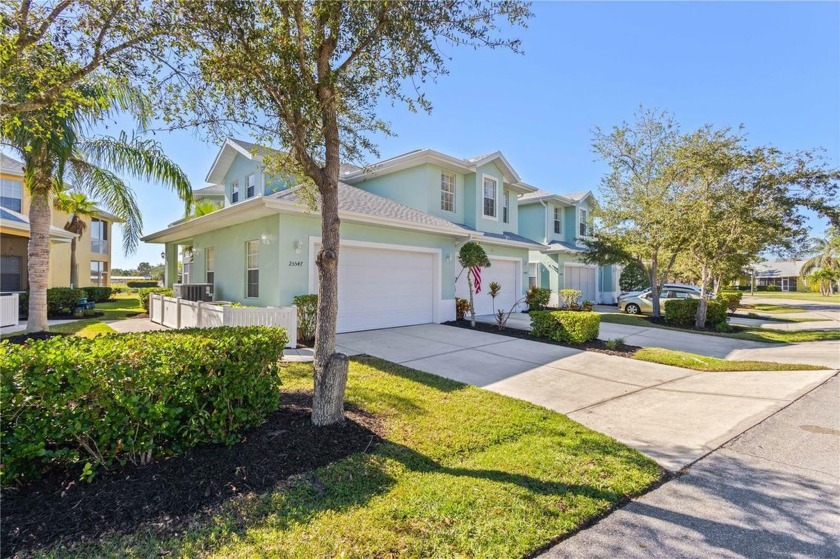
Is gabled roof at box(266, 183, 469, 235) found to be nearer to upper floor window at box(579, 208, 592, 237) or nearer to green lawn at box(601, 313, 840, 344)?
green lawn at box(601, 313, 840, 344)

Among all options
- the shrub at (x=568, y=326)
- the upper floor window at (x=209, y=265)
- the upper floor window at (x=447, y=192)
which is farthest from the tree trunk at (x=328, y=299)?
the upper floor window at (x=447, y=192)

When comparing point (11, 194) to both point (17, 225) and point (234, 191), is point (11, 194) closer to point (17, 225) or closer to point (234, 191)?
point (17, 225)

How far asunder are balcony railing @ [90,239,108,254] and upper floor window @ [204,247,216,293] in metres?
20.4

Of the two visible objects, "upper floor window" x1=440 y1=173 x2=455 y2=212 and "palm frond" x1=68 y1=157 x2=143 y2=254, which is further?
"upper floor window" x1=440 y1=173 x2=455 y2=212

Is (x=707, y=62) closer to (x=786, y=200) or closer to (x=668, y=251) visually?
(x=786, y=200)

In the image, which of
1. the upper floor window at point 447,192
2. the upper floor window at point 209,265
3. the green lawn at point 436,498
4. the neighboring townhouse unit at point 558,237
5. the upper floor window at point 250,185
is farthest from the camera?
the neighboring townhouse unit at point 558,237

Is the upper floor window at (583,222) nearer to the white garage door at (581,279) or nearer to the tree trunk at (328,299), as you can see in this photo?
the white garage door at (581,279)

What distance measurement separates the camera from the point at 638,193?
1645 cm

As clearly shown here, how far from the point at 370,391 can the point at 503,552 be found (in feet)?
11.3

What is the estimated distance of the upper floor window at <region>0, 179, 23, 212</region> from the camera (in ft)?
65.9

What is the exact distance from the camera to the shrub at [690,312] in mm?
15508

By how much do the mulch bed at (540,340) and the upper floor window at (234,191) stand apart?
31.5ft

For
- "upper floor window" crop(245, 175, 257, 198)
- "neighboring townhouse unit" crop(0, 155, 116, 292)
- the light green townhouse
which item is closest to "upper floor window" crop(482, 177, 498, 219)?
the light green townhouse

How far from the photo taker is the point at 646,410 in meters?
5.40
